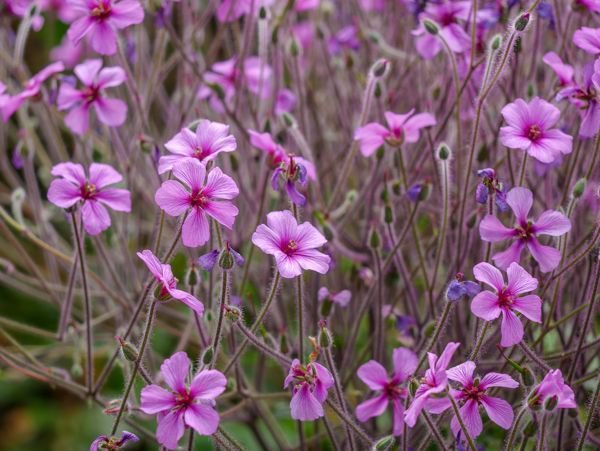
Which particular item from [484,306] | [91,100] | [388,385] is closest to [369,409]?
[388,385]

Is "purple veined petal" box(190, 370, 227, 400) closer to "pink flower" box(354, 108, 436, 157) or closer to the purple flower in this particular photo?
the purple flower

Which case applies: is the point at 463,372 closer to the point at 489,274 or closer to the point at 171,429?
the point at 489,274

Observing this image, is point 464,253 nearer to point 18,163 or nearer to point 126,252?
point 126,252

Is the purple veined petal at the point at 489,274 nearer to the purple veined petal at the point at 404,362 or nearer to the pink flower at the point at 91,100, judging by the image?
the purple veined petal at the point at 404,362

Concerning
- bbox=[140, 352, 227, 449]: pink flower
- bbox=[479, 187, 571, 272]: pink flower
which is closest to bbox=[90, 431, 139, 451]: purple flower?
bbox=[140, 352, 227, 449]: pink flower

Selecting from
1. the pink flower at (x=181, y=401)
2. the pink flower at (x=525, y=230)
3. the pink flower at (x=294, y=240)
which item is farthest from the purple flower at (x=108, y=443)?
the pink flower at (x=525, y=230)
